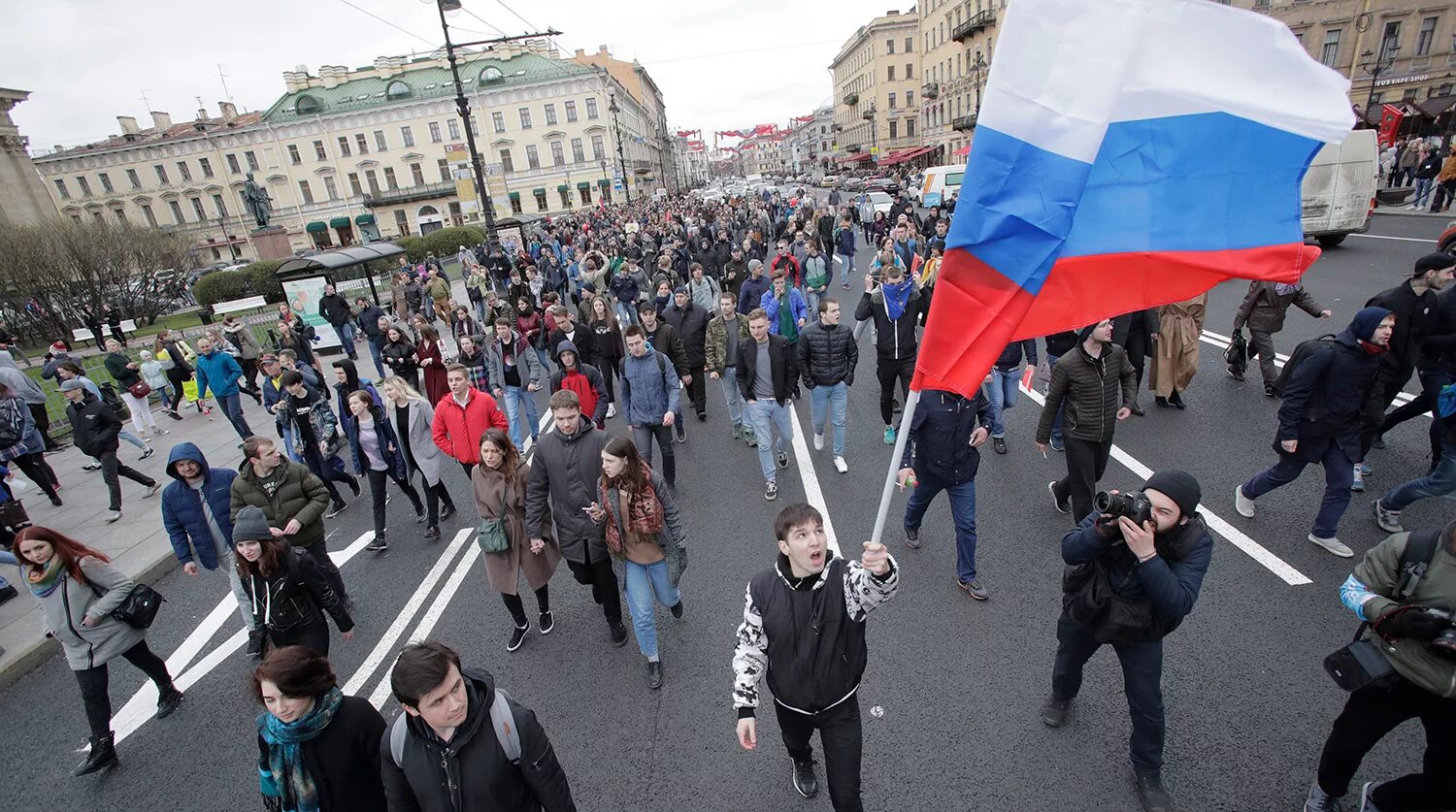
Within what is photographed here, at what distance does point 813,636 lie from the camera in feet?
8.61

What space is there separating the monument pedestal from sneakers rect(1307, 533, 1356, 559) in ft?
103

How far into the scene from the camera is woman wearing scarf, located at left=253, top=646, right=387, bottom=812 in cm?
234

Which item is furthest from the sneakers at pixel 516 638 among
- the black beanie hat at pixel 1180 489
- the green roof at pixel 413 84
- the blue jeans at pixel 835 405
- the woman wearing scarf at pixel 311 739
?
the green roof at pixel 413 84

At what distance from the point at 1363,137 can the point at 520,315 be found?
59.5ft

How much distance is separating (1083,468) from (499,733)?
4489mm

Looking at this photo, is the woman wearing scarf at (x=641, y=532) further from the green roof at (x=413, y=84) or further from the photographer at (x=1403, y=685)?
the green roof at (x=413, y=84)

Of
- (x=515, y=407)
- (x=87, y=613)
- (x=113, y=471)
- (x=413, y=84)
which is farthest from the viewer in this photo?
(x=413, y=84)

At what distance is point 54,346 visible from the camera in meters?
9.66

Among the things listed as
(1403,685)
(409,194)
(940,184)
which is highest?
(409,194)

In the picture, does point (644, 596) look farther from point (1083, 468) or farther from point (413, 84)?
point (413, 84)

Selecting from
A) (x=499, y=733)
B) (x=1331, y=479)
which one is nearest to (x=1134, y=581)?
(x=499, y=733)

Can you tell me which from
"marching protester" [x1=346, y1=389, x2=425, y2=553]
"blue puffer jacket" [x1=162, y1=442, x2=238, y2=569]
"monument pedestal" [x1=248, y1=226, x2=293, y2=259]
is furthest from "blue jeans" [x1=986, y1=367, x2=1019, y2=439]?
"monument pedestal" [x1=248, y1=226, x2=293, y2=259]

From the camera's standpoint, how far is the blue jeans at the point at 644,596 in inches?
161

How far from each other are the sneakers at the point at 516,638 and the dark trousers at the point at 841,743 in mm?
2637
